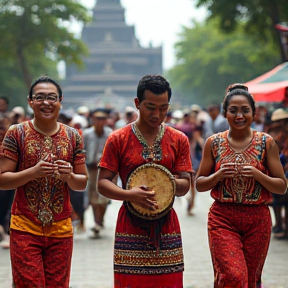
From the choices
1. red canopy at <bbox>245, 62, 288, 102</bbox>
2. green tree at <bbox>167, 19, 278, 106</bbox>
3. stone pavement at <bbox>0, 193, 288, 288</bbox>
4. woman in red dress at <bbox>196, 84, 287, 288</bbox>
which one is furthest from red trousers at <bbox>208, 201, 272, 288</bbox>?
green tree at <bbox>167, 19, 278, 106</bbox>

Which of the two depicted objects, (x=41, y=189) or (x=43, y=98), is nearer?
(x=41, y=189)

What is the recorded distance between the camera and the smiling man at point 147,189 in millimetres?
4969

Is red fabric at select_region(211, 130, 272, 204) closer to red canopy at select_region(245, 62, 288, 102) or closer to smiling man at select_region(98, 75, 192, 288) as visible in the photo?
smiling man at select_region(98, 75, 192, 288)

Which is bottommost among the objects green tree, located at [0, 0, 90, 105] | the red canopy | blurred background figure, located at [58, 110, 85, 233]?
blurred background figure, located at [58, 110, 85, 233]

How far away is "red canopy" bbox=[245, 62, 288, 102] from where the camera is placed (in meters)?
10.3

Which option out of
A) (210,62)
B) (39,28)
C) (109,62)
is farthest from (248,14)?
(109,62)

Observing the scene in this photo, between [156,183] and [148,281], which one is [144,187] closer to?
[156,183]

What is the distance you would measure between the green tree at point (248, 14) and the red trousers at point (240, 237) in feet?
59.9

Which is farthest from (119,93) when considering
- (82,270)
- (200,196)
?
(82,270)

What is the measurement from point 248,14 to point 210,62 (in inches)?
1574

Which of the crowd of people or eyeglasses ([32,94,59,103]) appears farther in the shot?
eyeglasses ([32,94,59,103])

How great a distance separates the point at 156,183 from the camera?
16.3 feet

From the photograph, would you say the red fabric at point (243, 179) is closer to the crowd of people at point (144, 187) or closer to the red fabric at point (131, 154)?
the crowd of people at point (144, 187)

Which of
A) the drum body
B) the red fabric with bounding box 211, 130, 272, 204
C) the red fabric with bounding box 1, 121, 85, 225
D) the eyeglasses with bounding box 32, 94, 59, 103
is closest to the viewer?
the drum body
